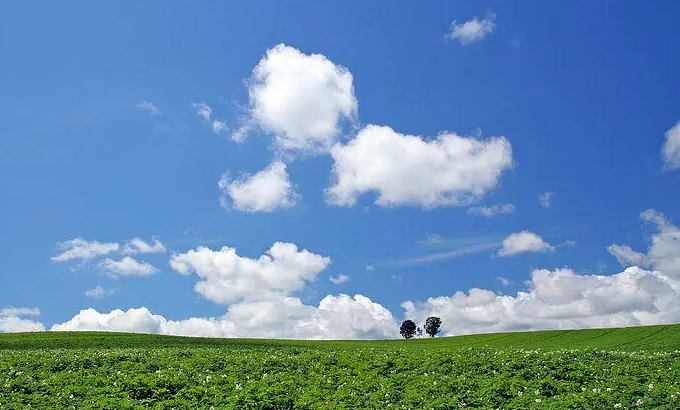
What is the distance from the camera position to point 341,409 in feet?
59.2

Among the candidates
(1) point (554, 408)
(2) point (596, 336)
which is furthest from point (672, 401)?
(2) point (596, 336)

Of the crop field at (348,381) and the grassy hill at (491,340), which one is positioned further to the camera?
the grassy hill at (491,340)

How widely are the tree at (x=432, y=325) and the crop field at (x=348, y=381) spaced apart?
3963 inches

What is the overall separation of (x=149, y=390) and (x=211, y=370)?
3780mm

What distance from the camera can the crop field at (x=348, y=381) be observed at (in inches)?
759

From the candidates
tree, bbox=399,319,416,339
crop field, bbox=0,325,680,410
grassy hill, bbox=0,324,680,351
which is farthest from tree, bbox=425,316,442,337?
crop field, bbox=0,325,680,410

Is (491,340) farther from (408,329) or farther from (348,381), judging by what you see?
(348,381)

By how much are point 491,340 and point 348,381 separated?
200 feet

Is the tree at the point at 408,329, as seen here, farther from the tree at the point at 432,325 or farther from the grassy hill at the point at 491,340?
the grassy hill at the point at 491,340

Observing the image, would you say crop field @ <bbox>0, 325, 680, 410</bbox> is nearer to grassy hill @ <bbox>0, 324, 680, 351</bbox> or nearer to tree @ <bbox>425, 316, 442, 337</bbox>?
grassy hill @ <bbox>0, 324, 680, 351</bbox>

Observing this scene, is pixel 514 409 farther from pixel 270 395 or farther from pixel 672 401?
pixel 270 395

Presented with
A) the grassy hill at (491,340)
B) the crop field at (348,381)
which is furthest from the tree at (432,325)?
the crop field at (348,381)

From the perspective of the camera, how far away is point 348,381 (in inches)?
891

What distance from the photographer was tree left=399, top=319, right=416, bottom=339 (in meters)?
127
